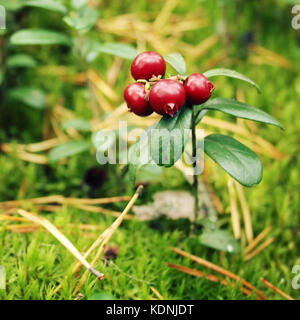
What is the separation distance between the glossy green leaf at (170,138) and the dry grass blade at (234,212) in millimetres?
898

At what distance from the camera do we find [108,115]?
2492 millimetres

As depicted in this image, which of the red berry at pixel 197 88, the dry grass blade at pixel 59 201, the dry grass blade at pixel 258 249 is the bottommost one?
the dry grass blade at pixel 258 249

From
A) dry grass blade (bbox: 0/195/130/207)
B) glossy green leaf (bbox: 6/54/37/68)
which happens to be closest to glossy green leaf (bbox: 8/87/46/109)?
glossy green leaf (bbox: 6/54/37/68)

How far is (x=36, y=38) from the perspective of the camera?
224 cm

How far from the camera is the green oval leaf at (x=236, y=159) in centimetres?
156

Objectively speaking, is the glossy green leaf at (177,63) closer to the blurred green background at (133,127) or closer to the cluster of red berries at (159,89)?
the cluster of red berries at (159,89)

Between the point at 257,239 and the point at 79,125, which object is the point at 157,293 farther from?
the point at 79,125

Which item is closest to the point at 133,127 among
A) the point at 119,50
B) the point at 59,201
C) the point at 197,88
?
the point at 119,50

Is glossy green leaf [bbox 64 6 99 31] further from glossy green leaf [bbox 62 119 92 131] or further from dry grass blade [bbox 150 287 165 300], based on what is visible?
dry grass blade [bbox 150 287 165 300]

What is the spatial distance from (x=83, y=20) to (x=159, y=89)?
3.35 ft

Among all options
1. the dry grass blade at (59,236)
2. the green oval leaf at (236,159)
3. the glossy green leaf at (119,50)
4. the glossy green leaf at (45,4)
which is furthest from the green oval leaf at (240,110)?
the glossy green leaf at (45,4)

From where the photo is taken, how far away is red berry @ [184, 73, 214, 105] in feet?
4.68

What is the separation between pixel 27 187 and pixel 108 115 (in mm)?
717
